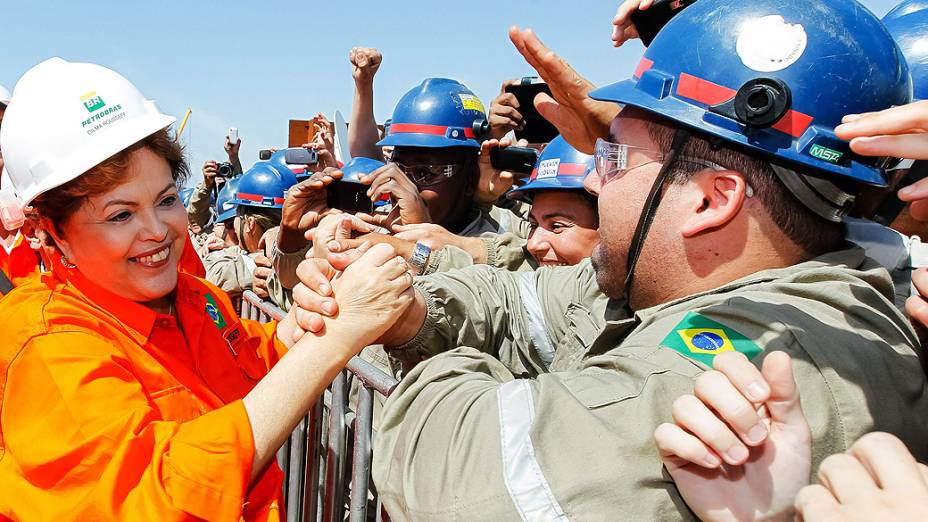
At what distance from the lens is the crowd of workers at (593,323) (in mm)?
1394

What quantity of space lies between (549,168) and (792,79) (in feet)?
8.68

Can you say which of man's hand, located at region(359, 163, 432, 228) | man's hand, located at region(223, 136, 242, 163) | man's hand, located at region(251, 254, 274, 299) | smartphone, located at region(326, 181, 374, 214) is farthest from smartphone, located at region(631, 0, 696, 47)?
man's hand, located at region(223, 136, 242, 163)

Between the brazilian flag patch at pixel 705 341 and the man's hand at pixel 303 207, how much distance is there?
3719 mm

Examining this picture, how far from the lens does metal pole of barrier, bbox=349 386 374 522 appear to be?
2.71m

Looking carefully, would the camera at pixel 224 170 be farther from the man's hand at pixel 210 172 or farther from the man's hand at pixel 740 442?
the man's hand at pixel 740 442

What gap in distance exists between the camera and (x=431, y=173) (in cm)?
555

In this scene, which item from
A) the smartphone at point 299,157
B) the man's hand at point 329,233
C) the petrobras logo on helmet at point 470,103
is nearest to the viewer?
the man's hand at point 329,233

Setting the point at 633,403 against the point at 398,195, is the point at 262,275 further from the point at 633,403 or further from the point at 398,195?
the point at 633,403

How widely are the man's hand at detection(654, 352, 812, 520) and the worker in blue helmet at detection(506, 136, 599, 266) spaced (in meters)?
3.00

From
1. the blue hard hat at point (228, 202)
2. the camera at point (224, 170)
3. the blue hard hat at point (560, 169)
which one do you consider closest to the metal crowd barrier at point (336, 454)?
the blue hard hat at point (560, 169)


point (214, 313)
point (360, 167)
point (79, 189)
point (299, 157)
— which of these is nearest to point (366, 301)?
point (214, 313)

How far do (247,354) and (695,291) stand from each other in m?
1.86

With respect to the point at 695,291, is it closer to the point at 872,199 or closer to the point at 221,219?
the point at 872,199

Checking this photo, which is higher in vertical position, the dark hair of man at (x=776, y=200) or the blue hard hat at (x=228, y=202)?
the dark hair of man at (x=776, y=200)
